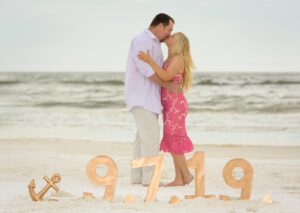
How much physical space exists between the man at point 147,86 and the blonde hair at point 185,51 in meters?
0.14

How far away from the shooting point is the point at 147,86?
6.23m

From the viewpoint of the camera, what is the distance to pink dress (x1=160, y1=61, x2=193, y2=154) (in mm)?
6344

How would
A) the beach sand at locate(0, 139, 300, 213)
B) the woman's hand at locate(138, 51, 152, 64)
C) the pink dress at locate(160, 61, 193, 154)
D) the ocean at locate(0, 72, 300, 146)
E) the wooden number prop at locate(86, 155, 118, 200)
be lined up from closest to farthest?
1. the beach sand at locate(0, 139, 300, 213)
2. the wooden number prop at locate(86, 155, 118, 200)
3. the woman's hand at locate(138, 51, 152, 64)
4. the pink dress at locate(160, 61, 193, 154)
5. the ocean at locate(0, 72, 300, 146)

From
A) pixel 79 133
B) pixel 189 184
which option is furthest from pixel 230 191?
pixel 79 133

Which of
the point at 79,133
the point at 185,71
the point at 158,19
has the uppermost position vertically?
the point at 158,19

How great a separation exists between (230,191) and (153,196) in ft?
4.30

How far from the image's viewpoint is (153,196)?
5.32 meters

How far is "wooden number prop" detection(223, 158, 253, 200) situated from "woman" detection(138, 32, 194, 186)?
44.0 inches

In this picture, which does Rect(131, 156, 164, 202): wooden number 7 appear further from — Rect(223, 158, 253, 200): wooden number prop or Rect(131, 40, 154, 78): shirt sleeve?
Rect(131, 40, 154, 78): shirt sleeve

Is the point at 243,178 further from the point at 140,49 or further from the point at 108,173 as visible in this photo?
the point at 140,49

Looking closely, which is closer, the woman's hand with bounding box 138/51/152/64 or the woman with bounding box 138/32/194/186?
the woman's hand with bounding box 138/51/152/64

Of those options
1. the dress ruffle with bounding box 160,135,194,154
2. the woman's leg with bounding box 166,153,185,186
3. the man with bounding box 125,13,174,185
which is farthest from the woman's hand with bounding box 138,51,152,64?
the woman's leg with bounding box 166,153,185,186

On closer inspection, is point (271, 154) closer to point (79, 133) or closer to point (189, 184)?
point (189, 184)

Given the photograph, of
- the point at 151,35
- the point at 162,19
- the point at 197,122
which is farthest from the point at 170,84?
the point at 197,122
